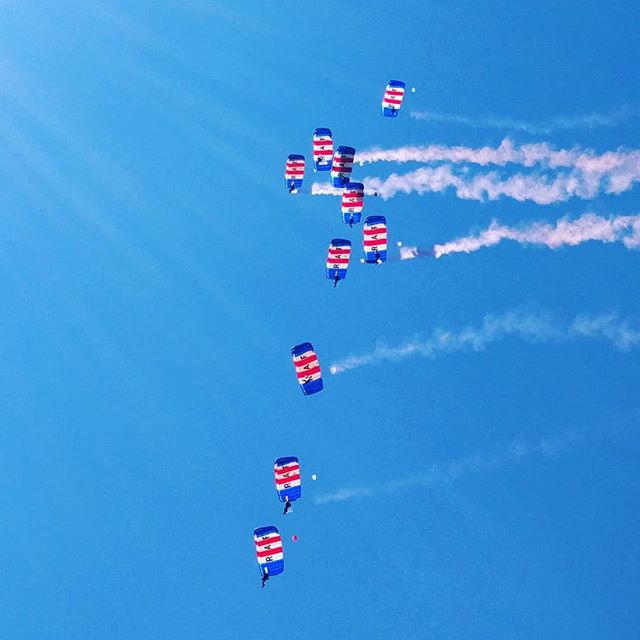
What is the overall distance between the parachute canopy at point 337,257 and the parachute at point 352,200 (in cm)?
249

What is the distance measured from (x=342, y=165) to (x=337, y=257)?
18.9 ft

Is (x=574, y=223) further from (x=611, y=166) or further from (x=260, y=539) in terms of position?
(x=260, y=539)

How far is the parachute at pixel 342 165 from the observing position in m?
50.5

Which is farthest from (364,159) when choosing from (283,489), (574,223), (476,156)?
(283,489)

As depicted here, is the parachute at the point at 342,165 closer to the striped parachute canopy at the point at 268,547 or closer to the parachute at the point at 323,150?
the parachute at the point at 323,150

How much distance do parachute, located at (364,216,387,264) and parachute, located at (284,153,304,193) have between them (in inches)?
229

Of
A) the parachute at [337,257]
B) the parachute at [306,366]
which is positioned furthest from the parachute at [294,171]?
the parachute at [306,366]

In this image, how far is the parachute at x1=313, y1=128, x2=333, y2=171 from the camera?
51500mm

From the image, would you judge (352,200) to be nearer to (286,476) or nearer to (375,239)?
(375,239)

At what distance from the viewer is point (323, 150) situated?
51.5 m

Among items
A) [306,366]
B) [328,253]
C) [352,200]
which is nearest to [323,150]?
[352,200]

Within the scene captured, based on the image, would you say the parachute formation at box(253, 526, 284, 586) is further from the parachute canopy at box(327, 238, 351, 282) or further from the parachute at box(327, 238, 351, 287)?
the parachute canopy at box(327, 238, 351, 282)

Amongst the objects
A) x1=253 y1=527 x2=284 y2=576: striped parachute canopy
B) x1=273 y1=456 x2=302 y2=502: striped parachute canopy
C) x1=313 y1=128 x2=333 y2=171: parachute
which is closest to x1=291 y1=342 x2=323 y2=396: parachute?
x1=273 y1=456 x2=302 y2=502: striped parachute canopy

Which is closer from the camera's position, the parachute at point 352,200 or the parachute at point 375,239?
the parachute at point 375,239
